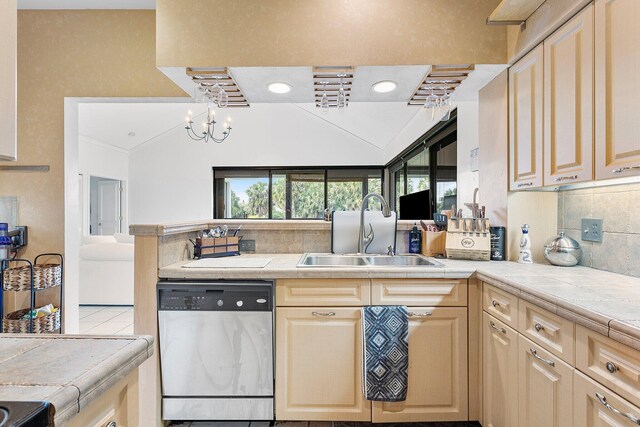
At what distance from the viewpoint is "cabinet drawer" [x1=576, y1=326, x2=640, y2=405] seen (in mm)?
897

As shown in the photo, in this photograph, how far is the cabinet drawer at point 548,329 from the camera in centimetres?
114

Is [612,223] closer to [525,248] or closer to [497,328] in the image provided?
[525,248]

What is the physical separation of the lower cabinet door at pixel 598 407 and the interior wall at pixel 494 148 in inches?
44.6

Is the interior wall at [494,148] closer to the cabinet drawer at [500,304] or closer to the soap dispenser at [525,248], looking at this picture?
the soap dispenser at [525,248]

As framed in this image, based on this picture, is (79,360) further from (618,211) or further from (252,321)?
(618,211)

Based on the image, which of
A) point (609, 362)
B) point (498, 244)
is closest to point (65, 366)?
point (609, 362)

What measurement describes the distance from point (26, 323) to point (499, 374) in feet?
9.74

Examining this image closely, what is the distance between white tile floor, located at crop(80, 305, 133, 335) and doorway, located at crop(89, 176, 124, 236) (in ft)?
11.2

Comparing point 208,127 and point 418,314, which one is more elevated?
point 208,127

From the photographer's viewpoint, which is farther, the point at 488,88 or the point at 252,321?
the point at 488,88

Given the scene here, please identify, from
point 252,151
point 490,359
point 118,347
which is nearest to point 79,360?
point 118,347

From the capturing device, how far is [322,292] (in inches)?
70.3

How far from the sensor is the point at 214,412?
180 cm

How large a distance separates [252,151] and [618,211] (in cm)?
664
